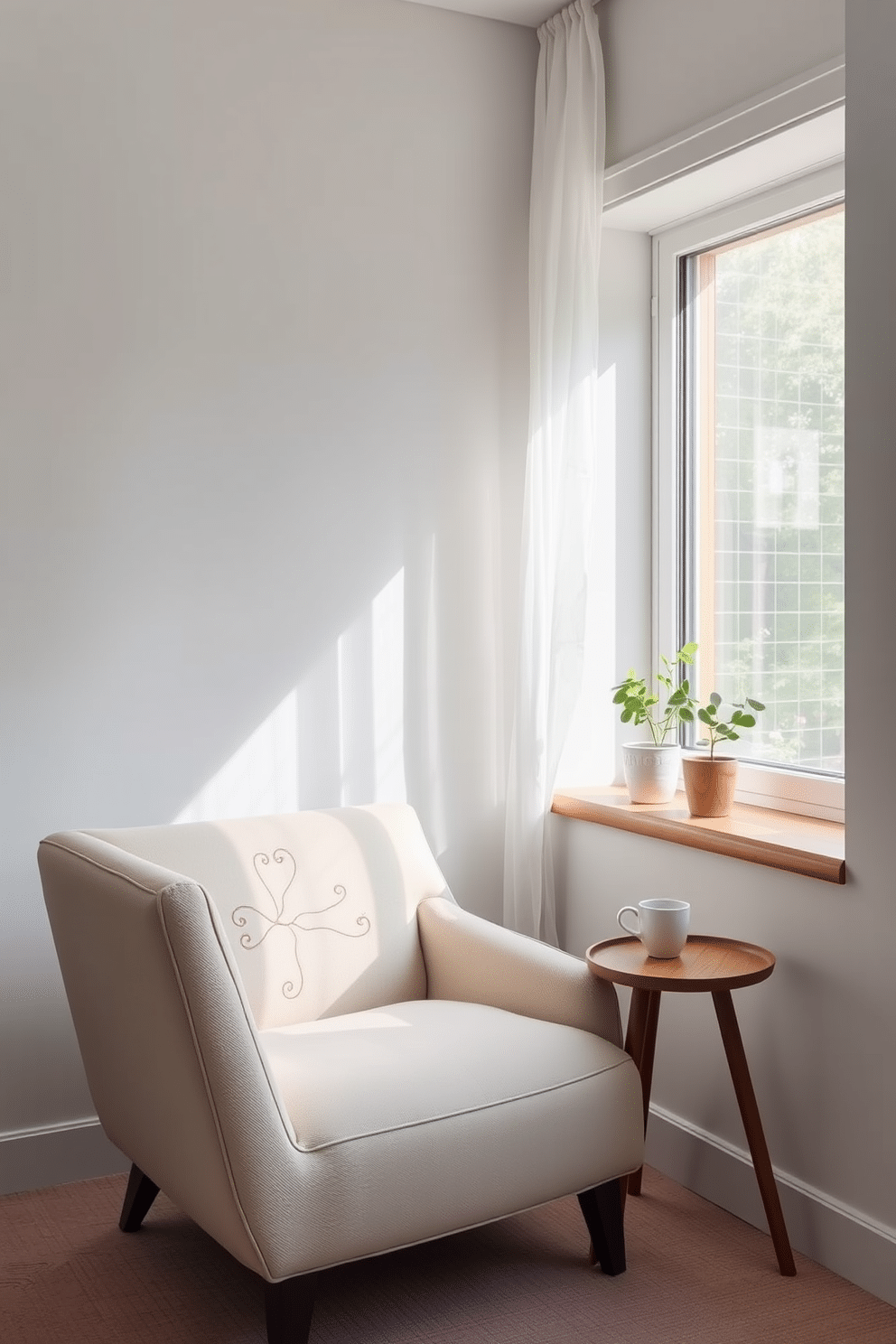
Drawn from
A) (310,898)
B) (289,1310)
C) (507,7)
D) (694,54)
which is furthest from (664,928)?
(507,7)

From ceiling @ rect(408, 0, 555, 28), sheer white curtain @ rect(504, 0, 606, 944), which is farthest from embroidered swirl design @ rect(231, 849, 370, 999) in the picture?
ceiling @ rect(408, 0, 555, 28)

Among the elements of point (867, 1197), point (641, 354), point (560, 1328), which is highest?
point (641, 354)

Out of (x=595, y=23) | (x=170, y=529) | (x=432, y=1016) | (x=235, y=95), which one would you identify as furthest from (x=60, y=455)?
(x=595, y=23)

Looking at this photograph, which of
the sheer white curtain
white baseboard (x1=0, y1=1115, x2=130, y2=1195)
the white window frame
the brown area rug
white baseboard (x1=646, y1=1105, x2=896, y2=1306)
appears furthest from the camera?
the sheer white curtain

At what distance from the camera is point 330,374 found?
2.92m

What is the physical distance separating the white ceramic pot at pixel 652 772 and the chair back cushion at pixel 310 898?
546 mm

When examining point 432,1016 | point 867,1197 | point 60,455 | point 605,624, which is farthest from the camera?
point 605,624

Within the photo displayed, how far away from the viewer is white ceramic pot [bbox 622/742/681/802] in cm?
290

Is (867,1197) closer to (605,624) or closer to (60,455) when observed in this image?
(605,624)

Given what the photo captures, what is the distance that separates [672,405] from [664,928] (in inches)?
56.1

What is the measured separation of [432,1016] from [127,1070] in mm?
555

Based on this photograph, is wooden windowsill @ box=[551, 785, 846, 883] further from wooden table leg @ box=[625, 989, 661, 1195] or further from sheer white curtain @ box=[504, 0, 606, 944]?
wooden table leg @ box=[625, 989, 661, 1195]

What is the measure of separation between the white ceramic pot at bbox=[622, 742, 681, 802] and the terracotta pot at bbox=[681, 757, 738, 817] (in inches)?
7.7

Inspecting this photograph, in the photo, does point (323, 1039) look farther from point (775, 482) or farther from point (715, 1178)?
point (775, 482)
